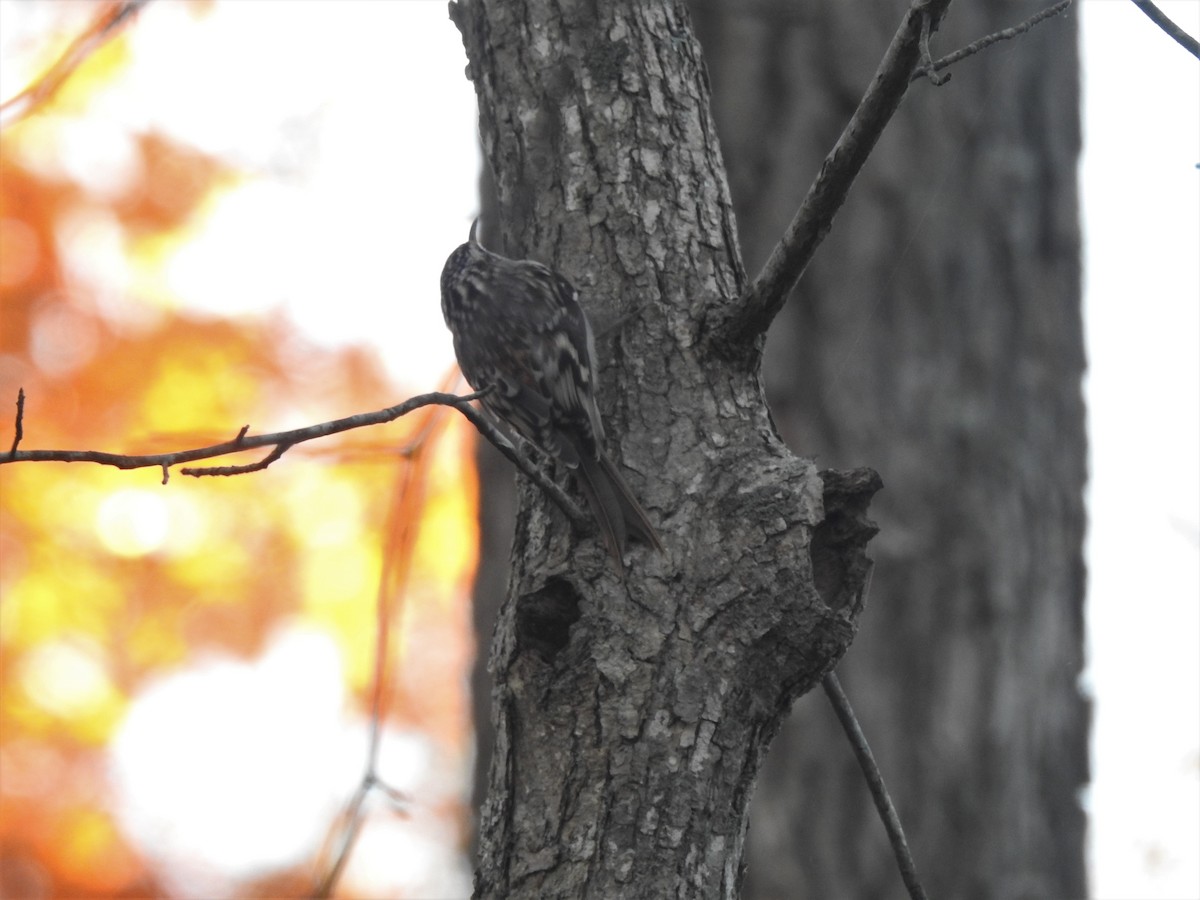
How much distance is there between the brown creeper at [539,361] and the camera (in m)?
2.06

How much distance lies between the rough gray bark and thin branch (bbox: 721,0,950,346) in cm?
8

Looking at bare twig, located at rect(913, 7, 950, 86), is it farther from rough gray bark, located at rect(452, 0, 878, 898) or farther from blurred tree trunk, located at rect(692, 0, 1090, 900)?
blurred tree trunk, located at rect(692, 0, 1090, 900)

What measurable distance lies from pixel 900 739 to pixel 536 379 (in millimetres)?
1259

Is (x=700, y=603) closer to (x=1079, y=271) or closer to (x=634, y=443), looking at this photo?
(x=634, y=443)

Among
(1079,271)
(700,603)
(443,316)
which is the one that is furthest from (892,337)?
(700,603)

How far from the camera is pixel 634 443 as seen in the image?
2148 mm

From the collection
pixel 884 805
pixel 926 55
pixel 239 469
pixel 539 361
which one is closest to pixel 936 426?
pixel 539 361

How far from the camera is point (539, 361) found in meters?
2.95

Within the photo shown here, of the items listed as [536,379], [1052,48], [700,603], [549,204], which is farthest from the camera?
[1052,48]

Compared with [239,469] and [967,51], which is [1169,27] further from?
[239,469]

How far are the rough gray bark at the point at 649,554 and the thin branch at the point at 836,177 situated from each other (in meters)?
0.08

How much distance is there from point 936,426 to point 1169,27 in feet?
5.74

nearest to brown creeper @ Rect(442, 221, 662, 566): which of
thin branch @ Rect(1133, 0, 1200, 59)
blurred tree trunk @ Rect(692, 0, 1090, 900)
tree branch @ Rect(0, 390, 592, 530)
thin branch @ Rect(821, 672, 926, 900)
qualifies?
tree branch @ Rect(0, 390, 592, 530)

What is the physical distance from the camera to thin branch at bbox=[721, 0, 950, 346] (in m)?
1.72
